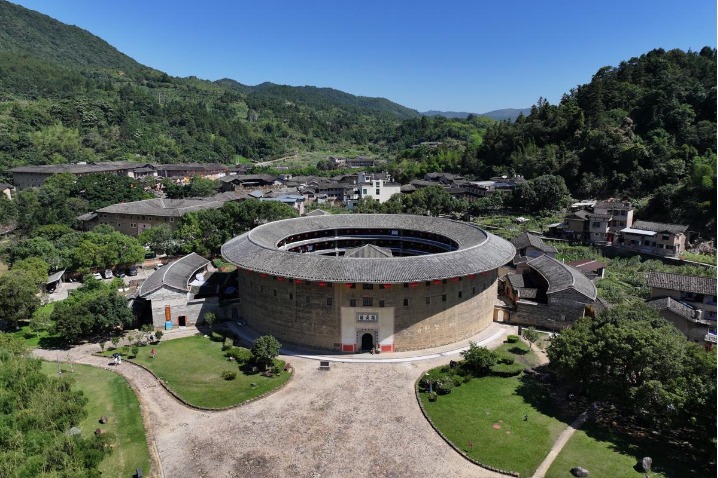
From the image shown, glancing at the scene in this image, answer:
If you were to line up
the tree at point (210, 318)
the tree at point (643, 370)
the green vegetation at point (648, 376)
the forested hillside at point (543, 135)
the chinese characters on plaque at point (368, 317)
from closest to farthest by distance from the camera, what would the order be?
A: the green vegetation at point (648, 376), the tree at point (643, 370), the chinese characters on plaque at point (368, 317), the tree at point (210, 318), the forested hillside at point (543, 135)

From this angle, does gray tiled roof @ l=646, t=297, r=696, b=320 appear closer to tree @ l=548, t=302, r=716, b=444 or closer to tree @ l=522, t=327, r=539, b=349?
tree @ l=548, t=302, r=716, b=444

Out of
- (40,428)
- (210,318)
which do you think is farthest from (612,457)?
(210,318)

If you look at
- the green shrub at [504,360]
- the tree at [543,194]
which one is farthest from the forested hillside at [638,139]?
the green shrub at [504,360]

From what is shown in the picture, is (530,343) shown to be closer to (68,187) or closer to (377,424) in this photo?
(377,424)

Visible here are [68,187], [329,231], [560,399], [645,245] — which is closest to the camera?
[560,399]

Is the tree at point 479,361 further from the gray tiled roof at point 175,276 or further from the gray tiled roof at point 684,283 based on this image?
the gray tiled roof at point 175,276

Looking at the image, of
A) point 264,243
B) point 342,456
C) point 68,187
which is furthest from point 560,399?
point 68,187

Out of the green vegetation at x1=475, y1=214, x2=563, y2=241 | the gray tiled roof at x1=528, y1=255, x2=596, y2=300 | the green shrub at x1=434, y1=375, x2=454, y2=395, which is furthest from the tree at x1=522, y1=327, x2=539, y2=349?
the green vegetation at x1=475, y1=214, x2=563, y2=241
